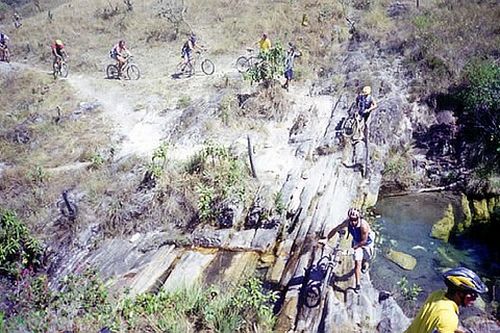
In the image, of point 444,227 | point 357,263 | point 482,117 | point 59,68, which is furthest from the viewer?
point 59,68

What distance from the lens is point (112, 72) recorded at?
81.3 feet

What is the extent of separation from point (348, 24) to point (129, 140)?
1398cm

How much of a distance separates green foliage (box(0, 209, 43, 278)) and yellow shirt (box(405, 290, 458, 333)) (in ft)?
39.2

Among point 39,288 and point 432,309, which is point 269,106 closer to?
point 39,288

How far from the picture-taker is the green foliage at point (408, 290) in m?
11.8

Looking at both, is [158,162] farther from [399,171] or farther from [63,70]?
[63,70]

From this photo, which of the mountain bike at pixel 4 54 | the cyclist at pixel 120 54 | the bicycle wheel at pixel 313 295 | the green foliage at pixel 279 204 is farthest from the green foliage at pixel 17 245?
the mountain bike at pixel 4 54

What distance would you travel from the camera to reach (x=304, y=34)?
2552cm

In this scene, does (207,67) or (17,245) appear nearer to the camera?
(17,245)

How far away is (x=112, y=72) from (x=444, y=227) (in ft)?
57.8

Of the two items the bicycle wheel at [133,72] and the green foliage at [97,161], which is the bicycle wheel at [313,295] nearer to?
the green foliage at [97,161]

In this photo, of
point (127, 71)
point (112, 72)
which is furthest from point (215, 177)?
point (112, 72)

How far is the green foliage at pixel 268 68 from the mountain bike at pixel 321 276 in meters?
9.88

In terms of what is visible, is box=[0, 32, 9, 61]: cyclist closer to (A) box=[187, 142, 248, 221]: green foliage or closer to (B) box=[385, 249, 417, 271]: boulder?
(A) box=[187, 142, 248, 221]: green foliage
